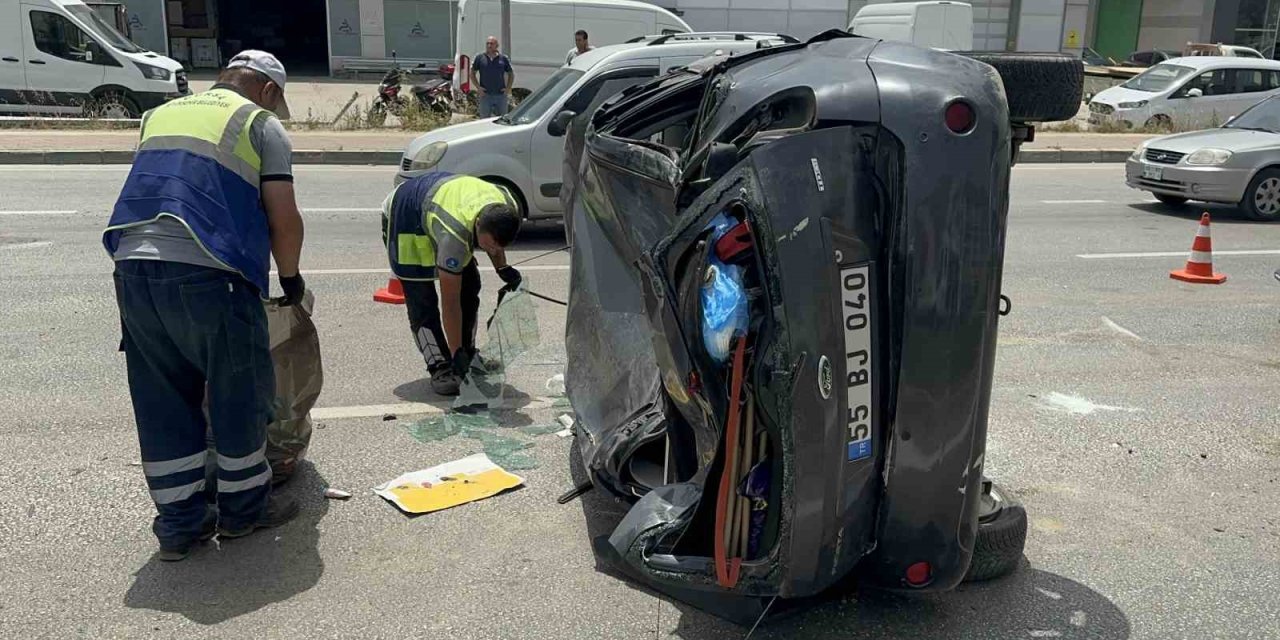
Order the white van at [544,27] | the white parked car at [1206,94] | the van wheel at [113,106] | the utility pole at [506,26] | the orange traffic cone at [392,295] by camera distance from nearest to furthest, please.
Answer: the orange traffic cone at [392,295] → the van wheel at [113,106] → the utility pole at [506,26] → the white van at [544,27] → the white parked car at [1206,94]

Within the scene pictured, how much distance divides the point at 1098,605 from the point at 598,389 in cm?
196

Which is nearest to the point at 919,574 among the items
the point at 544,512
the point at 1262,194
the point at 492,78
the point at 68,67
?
the point at 544,512

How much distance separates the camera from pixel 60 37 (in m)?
18.4

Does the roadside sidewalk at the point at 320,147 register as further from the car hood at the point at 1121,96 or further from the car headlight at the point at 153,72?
the car headlight at the point at 153,72

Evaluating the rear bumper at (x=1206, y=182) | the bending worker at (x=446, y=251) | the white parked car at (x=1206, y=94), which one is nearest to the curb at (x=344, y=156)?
the rear bumper at (x=1206, y=182)

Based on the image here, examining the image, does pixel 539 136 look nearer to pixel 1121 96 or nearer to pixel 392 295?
pixel 392 295

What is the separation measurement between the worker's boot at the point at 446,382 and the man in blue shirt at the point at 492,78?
1114 centimetres

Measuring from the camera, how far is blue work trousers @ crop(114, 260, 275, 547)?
12.0 ft

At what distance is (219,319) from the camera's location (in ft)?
12.1

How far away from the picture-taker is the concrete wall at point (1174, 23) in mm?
40625

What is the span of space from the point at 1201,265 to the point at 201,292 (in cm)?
777

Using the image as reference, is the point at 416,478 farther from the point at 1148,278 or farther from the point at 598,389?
the point at 1148,278

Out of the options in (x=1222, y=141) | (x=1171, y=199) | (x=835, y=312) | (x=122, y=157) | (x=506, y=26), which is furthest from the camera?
(x=506, y=26)

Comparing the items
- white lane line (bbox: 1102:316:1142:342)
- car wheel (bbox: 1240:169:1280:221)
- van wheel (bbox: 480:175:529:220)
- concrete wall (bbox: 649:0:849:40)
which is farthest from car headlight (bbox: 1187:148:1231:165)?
concrete wall (bbox: 649:0:849:40)
